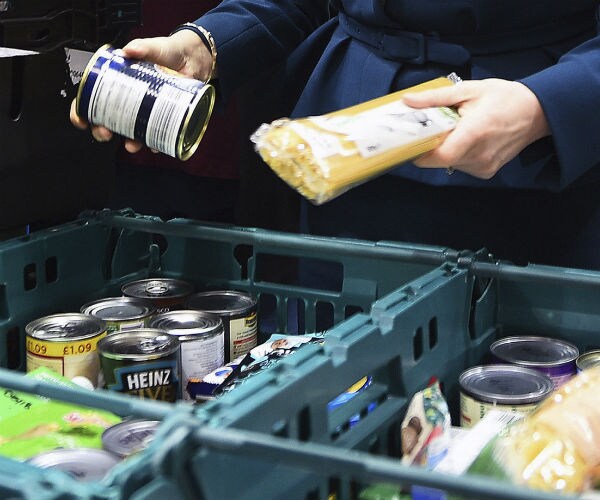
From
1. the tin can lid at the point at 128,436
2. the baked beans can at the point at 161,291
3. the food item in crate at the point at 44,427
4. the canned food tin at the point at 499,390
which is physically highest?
the baked beans can at the point at 161,291

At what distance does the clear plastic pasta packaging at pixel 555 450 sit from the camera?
944mm

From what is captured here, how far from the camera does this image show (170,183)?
8.52 feet

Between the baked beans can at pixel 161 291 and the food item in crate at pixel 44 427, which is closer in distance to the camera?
the food item in crate at pixel 44 427

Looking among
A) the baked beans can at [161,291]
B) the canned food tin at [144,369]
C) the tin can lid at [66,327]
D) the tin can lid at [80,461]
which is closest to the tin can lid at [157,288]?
the baked beans can at [161,291]

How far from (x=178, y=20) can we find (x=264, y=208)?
0.48 metres

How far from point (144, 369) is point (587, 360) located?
569 mm

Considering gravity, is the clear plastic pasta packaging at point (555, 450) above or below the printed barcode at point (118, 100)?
below

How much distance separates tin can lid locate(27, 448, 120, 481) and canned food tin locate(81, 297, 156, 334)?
46 centimetres

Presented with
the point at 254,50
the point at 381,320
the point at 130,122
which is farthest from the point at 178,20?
the point at 381,320

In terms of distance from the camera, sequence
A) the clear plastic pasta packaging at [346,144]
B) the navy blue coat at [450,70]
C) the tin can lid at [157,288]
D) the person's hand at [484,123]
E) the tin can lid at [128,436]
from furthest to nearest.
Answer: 1. the tin can lid at [157,288]
2. the navy blue coat at [450,70]
3. the person's hand at [484,123]
4. the clear plastic pasta packaging at [346,144]
5. the tin can lid at [128,436]

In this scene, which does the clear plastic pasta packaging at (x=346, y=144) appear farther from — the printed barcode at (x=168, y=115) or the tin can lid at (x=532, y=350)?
the tin can lid at (x=532, y=350)

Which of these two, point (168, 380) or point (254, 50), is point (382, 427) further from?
point (254, 50)

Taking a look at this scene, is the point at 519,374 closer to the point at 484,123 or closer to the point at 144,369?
the point at 484,123

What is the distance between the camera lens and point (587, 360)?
4.33ft
